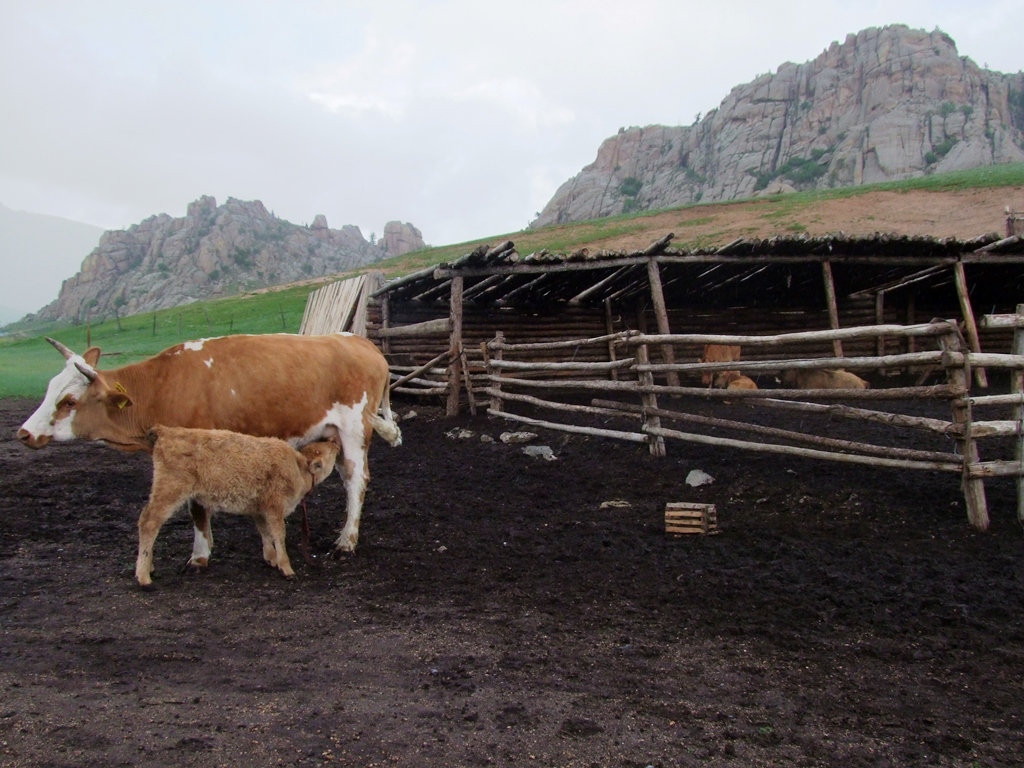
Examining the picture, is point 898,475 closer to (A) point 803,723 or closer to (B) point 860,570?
(B) point 860,570

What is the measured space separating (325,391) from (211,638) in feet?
7.18

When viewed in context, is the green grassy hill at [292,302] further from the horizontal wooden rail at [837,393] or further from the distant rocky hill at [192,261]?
the distant rocky hill at [192,261]

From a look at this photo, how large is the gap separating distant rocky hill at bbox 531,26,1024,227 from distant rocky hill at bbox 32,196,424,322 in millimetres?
39018

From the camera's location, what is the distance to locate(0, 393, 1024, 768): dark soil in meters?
2.49

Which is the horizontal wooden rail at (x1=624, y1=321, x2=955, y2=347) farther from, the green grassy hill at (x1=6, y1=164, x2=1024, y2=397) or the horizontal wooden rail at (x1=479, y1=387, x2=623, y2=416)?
the green grassy hill at (x1=6, y1=164, x2=1024, y2=397)

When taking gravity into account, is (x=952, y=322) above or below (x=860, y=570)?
above

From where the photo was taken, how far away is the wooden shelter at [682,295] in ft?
36.7

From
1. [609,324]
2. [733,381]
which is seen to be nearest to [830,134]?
[609,324]

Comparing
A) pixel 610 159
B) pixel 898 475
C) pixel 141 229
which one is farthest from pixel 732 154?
pixel 898 475

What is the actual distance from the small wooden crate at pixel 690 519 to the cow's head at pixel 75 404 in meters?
4.09

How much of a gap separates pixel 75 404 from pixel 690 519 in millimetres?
4584

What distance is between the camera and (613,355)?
13.6 metres

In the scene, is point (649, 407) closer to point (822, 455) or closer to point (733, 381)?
point (822, 455)

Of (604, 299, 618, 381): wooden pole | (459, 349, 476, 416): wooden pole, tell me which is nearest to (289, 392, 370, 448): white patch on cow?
(459, 349, 476, 416): wooden pole
